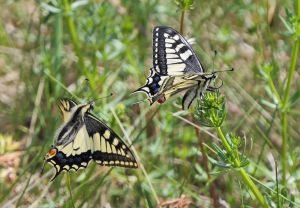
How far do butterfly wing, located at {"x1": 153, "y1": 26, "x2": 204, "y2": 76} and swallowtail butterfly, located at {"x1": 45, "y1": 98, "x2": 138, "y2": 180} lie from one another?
1.85ft

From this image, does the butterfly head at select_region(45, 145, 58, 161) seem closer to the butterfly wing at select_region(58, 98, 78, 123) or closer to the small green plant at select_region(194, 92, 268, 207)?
the butterfly wing at select_region(58, 98, 78, 123)

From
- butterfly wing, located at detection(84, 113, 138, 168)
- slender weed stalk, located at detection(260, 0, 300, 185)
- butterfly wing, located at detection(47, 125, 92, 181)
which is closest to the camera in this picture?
butterfly wing, located at detection(84, 113, 138, 168)

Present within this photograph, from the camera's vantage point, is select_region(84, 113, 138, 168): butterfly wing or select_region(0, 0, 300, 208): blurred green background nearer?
select_region(84, 113, 138, 168): butterfly wing

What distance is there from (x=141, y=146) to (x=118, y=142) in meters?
1.45

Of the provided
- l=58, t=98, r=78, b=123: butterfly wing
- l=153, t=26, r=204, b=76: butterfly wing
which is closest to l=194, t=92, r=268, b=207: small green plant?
l=153, t=26, r=204, b=76: butterfly wing

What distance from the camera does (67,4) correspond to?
4.70 m

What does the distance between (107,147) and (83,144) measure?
177mm

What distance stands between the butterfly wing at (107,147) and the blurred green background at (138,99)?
0.71 feet

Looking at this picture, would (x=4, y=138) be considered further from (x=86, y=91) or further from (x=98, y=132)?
(x=98, y=132)

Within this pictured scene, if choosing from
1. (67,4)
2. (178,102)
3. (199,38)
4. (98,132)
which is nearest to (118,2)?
(199,38)

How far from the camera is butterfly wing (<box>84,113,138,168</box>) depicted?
11.0ft

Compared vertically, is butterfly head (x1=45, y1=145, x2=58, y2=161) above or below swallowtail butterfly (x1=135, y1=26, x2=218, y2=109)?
below

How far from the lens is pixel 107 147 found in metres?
3.39

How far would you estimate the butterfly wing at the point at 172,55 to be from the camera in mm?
3760
